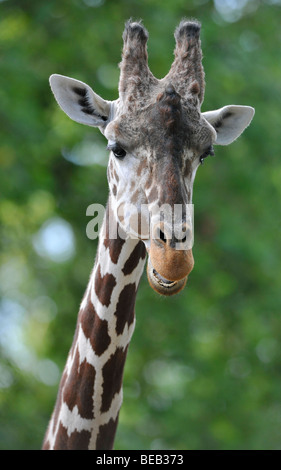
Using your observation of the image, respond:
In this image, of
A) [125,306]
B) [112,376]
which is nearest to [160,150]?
[125,306]

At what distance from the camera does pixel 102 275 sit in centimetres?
399

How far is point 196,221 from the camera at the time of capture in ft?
37.0

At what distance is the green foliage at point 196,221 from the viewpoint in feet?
31.0

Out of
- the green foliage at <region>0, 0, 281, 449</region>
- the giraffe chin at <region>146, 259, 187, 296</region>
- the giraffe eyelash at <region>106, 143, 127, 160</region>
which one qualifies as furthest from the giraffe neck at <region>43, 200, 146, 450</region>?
the green foliage at <region>0, 0, 281, 449</region>

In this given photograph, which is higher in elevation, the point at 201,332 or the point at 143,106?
the point at 201,332

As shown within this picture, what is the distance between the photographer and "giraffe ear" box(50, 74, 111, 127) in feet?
13.3

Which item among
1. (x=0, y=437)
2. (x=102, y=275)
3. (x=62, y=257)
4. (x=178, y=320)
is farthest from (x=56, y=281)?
(x=102, y=275)

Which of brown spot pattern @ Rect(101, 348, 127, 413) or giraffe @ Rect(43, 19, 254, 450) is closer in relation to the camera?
giraffe @ Rect(43, 19, 254, 450)

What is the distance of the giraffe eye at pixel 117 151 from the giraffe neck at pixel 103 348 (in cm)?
44

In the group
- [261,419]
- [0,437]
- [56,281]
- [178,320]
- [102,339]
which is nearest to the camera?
[102,339]

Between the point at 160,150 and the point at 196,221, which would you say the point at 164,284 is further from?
the point at 196,221

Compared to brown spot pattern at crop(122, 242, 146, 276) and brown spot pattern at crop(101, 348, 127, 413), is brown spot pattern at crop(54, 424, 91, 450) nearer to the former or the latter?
brown spot pattern at crop(101, 348, 127, 413)

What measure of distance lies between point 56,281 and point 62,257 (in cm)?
46

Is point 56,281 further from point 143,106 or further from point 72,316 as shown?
point 143,106
